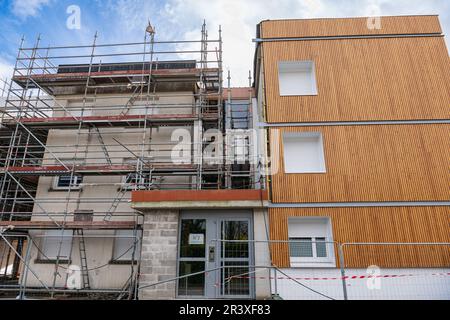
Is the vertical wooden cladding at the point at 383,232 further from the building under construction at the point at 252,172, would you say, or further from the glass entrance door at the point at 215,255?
the glass entrance door at the point at 215,255

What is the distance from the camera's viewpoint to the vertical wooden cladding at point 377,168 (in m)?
9.23

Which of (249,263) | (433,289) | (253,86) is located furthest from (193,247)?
(253,86)

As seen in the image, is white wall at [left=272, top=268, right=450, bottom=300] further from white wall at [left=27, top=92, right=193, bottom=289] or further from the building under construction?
white wall at [left=27, top=92, right=193, bottom=289]

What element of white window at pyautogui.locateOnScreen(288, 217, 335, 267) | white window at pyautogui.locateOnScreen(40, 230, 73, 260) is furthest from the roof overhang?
white window at pyautogui.locateOnScreen(40, 230, 73, 260)

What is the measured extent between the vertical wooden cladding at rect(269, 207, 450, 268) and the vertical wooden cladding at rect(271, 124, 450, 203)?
0.42 m

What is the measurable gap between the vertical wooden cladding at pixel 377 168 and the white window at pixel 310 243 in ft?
2.66

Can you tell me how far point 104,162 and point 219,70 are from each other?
671cm

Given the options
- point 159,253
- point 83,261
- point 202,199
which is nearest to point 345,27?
point 202,199

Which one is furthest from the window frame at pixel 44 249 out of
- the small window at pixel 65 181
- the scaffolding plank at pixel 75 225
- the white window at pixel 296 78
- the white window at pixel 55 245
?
the white window at pixel 296 78

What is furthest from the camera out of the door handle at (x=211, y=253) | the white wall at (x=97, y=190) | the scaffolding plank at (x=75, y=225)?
the white wall at (x=97, y=190)

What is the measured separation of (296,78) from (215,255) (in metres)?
7.53

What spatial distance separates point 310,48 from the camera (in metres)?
11.2

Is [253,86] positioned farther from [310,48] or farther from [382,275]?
[382,275]

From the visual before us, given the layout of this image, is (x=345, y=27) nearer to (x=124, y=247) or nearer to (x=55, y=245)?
(x=124, y=247)
